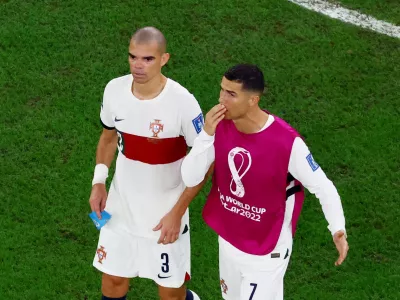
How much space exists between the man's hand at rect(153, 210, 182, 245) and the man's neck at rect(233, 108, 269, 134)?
0.92m

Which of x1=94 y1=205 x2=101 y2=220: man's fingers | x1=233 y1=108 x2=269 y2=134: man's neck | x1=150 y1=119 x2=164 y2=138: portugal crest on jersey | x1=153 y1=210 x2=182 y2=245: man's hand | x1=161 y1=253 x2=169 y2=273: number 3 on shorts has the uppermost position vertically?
x1=233 y1=108 x2=269 y2=134: man's neck

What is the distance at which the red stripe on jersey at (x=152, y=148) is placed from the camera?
588 cm

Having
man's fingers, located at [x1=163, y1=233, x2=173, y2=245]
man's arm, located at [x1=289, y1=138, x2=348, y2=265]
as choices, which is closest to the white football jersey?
man's fingers, located at [x1=163, y1=233, x2=173, y2=245]

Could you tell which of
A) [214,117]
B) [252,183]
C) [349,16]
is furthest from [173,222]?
[349,16]

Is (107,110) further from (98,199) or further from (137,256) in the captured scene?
(137,256)

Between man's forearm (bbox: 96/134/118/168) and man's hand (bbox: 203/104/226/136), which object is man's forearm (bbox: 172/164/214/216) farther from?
man's forearm (bbox: 96/134/118/168)

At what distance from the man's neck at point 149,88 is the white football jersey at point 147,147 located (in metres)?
0.03

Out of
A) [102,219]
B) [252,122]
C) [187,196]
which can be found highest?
[252,122]

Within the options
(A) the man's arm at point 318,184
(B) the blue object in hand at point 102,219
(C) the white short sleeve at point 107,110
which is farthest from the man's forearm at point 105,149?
(A) the man's arm at point 318,184

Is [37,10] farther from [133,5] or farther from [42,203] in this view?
[42,203]

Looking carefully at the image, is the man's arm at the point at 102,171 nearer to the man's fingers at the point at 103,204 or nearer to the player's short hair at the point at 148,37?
the man's fingers at the point at 103,204

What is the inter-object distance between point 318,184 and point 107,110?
176 cm

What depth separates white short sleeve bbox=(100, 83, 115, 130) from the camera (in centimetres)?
596

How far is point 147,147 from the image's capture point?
5.90 m
